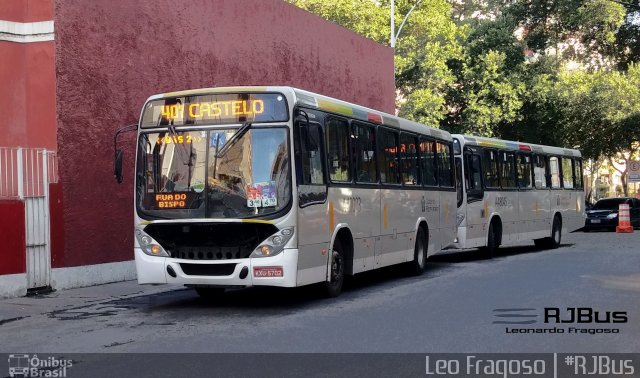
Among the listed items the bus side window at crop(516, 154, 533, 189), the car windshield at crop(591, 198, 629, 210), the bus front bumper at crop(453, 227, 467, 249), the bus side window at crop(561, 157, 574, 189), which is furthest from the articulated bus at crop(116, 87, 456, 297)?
the car windshield at crop(591, 198, 629, 210)

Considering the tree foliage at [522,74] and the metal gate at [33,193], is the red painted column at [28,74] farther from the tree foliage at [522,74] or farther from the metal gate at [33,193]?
the tree foliage at [522,74]

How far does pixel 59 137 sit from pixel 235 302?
4.61 metres

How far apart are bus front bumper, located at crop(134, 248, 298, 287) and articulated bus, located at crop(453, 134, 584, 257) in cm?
977

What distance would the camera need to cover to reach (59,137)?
14977mm

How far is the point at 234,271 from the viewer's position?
1151 centimetres

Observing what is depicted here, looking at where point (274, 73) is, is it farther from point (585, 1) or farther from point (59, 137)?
point (585, 1)

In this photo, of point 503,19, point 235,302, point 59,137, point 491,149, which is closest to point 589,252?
point 491,149

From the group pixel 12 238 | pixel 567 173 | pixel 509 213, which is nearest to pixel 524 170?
pixel 509 213

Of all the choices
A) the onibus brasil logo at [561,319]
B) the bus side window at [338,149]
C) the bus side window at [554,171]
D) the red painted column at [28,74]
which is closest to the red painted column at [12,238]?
the red painted column at [28,74]

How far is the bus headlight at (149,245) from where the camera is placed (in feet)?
39.2

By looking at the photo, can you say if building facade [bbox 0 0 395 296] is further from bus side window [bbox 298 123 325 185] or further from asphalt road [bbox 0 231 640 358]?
bus side window [bbox 298 123 325 185]

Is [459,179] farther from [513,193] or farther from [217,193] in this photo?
[217,193]
